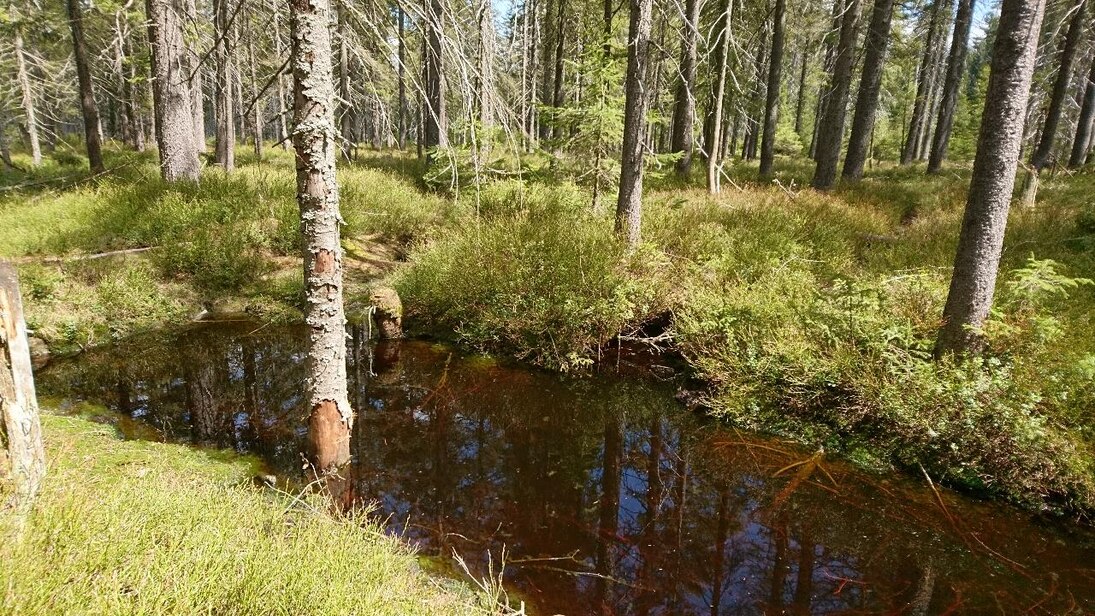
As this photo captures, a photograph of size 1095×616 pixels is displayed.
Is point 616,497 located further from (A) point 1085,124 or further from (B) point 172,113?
(A) point 1085,124

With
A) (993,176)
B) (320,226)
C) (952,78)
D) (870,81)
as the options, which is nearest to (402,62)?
(320,226)

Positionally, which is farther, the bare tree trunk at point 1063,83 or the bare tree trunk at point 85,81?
the bare tree trunk at point 85,81

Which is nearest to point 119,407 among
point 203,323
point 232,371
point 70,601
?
point 232,371

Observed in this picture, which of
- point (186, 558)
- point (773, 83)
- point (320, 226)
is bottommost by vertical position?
point (186, 558)

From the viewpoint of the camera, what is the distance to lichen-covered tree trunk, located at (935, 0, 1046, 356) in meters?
4.65

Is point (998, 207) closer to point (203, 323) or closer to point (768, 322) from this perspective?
point (768, 322)

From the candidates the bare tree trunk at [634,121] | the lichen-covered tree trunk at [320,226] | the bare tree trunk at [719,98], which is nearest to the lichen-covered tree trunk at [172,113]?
the bare tree trunk at [634,121]

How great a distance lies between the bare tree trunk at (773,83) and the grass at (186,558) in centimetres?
1534

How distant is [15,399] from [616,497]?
3910mm

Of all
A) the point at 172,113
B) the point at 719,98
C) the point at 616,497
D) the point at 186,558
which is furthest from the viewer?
the point at 172,113

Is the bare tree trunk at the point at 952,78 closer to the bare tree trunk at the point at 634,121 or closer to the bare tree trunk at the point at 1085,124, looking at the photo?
the bare tree trunk at the point at 1085,124

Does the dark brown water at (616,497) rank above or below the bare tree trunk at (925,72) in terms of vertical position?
below

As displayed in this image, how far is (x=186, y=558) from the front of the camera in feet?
7.23

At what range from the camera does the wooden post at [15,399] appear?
2.38 m
